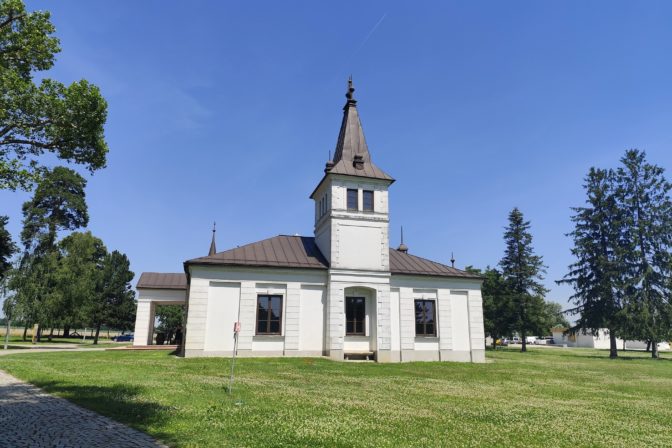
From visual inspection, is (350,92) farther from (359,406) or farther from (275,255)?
(359,406)

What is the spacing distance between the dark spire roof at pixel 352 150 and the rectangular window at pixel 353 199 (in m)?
1.15

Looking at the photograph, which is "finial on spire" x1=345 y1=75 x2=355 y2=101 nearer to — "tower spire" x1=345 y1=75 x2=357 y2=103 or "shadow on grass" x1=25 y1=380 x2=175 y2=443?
"tower spire" x1=345 y1=75 x2=357 y2=103

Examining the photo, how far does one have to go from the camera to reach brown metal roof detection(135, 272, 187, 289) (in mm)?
41384

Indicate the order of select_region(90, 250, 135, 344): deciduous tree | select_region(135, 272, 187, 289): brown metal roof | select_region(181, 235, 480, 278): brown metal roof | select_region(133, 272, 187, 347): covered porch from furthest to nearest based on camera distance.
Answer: select_region(90, 250, 135, 344): deciduous tree, select_region(135, 272, 187, 289): brown metal roof, select_region(133, 272, 187, 347): covered porch, select_region(181, 235, 480, 278): brown metal roof

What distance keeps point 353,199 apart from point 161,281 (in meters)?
25.5

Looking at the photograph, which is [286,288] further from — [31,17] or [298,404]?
[31,17]

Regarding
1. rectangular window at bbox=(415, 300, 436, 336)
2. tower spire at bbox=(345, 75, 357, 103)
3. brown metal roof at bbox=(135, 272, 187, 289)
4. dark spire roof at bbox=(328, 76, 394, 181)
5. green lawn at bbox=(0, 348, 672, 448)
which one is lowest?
green lawn at bbox=(0, 348, 672, 448)

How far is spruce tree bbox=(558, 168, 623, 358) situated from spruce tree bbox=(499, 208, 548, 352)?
5.45 metres

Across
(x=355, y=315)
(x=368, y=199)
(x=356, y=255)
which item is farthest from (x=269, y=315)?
(x=368, y=199)

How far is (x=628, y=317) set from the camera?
40594 mm

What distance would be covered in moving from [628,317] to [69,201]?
61696mm

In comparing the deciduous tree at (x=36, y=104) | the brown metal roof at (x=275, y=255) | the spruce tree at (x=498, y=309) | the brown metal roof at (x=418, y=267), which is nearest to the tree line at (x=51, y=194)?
the deciduous tree at (x=36, y=104)

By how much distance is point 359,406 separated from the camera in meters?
10.6

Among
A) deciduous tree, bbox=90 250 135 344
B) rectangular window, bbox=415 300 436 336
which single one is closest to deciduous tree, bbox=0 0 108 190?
rectangular window, bbox=415 300 436 336
